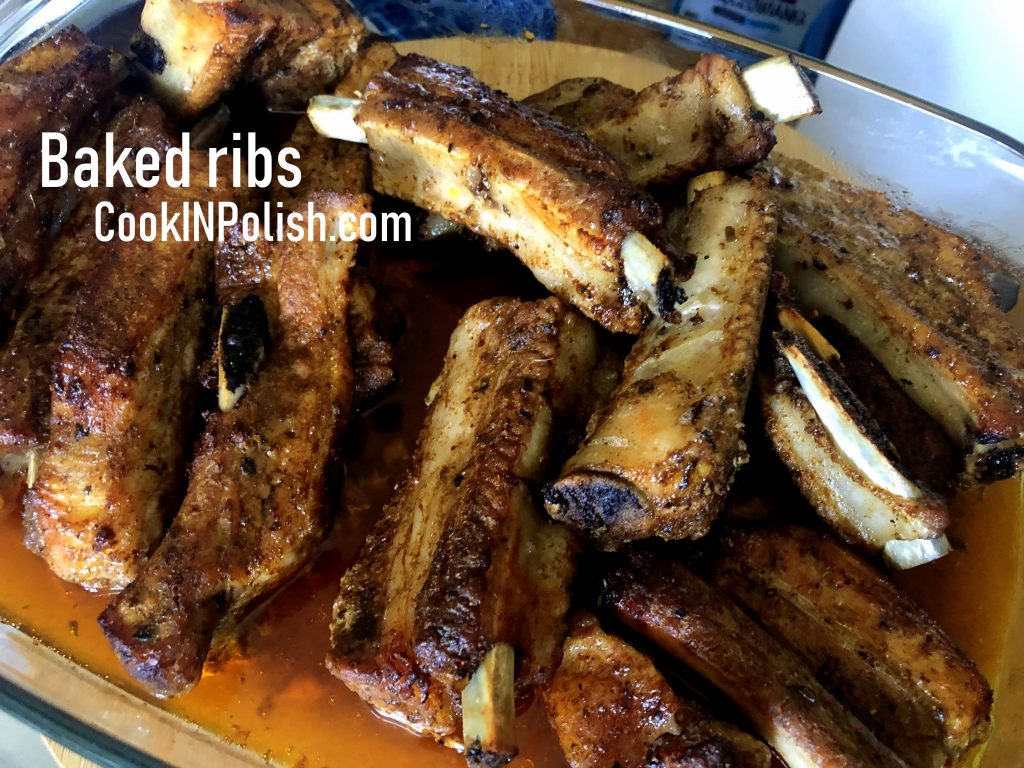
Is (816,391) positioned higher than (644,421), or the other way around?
(816,391)

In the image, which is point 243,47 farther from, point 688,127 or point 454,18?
point 688,127

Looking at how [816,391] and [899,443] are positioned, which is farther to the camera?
[899,443]

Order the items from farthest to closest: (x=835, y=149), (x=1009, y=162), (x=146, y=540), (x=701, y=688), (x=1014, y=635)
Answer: (x=835, y=149)
(x=1009, y=162)
(x=1014, y=635)
(x=146, y=540)
(x=701, y=688)

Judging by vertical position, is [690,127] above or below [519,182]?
above

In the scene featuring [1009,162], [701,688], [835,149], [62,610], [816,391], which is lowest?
[62,610]

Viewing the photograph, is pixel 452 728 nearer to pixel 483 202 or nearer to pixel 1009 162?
pixel 483 202

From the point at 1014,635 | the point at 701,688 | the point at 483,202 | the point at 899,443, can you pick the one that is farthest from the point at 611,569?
the point at 1014,635

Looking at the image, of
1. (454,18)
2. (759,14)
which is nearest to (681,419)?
(454,18)
